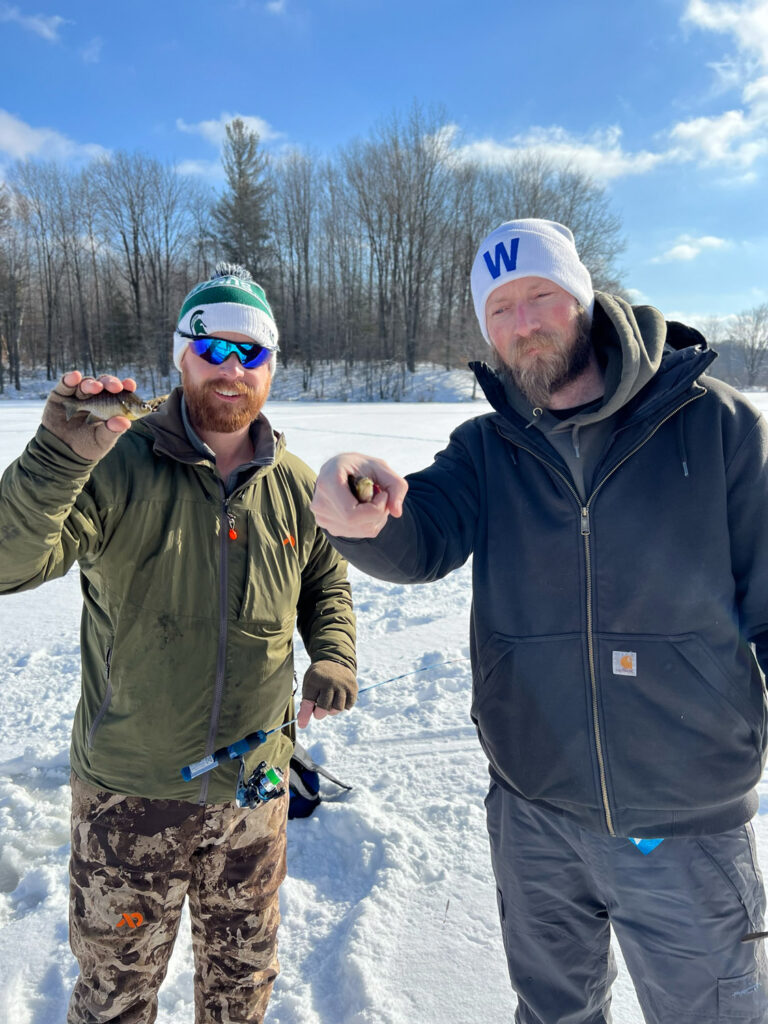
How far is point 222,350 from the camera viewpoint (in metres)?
2.08

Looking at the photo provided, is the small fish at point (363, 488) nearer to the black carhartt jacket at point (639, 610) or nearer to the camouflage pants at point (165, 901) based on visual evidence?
the black carhartt jacket at point (639, 610)

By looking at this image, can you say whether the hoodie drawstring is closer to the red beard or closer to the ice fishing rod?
the red beard

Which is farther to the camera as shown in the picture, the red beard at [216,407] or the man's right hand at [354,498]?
the red beard at [216,407]

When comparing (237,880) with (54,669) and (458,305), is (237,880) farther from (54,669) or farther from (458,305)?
(458,305)

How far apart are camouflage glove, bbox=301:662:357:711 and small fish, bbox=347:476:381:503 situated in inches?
33.6

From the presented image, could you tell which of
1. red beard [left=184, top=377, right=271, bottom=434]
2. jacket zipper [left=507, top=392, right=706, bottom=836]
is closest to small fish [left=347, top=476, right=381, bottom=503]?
jacket zipper [left=507, top=392, right=706, bottom=836]

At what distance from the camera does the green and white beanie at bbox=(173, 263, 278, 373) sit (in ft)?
6.98

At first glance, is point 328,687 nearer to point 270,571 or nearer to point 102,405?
point 270,571

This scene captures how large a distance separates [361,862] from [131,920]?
122cm

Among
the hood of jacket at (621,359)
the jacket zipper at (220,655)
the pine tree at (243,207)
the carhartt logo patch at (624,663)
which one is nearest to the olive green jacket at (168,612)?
the jacket zipper at (220,655)

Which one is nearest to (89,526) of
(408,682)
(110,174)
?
(408,682)

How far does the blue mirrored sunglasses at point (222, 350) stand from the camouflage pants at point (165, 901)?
4.63ft

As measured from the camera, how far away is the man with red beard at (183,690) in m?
1.74

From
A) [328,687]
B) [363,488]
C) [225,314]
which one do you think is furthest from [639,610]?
[225,314]
